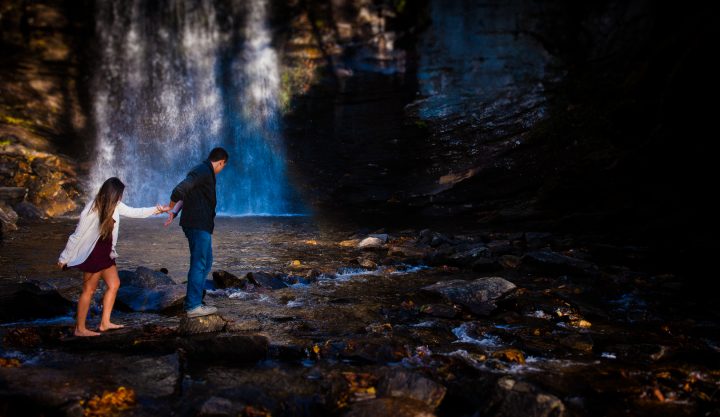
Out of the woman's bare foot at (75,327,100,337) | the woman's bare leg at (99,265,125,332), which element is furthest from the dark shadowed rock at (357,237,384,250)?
the woman's bare foot at (75,327,100,337)

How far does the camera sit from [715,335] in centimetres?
510

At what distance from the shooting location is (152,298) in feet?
19.1

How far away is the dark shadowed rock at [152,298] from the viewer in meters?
5.69

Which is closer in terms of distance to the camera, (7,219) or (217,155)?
(217,155)

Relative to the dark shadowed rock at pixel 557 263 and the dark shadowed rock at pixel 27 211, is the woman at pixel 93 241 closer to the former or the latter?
the dark shadowed rock at pixel 557 263

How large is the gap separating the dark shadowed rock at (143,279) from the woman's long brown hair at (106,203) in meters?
2.37

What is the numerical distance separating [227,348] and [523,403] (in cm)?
260

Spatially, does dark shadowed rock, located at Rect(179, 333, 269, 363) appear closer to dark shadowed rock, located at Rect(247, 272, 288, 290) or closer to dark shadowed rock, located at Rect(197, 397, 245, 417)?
dark shadowed rock, located at Rect(197, 397, 245, 417)

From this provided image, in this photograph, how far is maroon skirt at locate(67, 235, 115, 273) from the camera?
175 inches

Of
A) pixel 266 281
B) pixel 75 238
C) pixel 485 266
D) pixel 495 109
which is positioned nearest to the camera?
pixel 75 238

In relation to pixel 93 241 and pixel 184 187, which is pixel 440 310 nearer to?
pixel 184 187

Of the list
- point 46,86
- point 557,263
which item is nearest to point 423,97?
point 557,263

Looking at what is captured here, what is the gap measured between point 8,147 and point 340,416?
964 inches

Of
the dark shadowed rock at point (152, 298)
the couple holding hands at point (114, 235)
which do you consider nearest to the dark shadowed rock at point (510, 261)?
the couple holding hands at point (114, 235)
